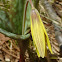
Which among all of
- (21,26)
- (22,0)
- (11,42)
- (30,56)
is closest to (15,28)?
(21,26)

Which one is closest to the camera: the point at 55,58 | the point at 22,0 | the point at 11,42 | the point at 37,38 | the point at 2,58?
the point at 37,38

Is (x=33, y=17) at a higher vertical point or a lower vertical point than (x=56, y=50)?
higher

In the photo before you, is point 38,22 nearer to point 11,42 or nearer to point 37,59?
point 37,59

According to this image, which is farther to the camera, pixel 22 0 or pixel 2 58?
pixel 2 58

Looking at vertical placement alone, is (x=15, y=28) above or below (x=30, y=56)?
above

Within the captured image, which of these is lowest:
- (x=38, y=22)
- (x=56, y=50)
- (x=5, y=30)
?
(x=56, y=50)

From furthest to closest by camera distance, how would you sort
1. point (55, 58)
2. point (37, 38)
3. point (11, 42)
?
1. point (11, 42)
2. point (55, 58)
3. point (37, 38)

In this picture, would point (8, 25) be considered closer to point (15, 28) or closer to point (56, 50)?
point (15, 28)

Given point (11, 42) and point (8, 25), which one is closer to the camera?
point (8, 25)

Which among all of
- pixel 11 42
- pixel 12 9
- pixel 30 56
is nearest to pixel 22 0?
pixel 12 9
